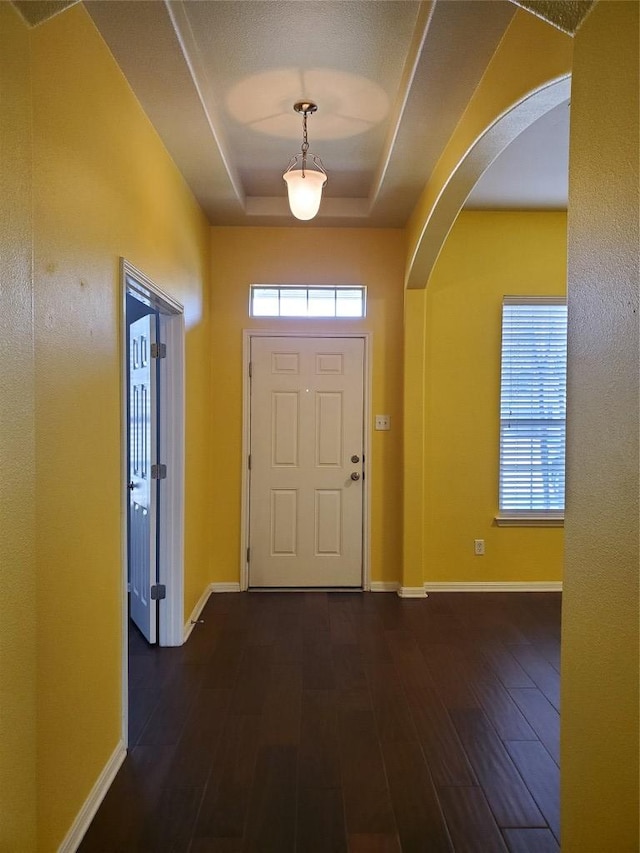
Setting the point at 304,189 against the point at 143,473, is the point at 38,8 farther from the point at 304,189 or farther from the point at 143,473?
the point at 143,473

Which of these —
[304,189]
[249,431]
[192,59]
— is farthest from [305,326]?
[192,59]

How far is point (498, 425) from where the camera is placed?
4.20 meters

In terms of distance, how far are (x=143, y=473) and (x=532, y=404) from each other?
116 inches

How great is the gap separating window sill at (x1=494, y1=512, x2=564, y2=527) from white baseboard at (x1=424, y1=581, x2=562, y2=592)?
464 mm

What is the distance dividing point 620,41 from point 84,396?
69.2 inches

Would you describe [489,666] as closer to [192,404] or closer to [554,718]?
[554,718]

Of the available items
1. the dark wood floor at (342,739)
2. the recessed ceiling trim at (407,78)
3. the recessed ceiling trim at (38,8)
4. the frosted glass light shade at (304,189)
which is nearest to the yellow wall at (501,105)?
the recessed ceiling trim at (407,78)

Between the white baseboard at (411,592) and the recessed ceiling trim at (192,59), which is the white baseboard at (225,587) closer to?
the white baseboard at (411,592)

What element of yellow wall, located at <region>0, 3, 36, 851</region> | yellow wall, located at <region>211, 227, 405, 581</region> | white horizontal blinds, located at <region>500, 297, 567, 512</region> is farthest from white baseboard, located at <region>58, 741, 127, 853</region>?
white horizontal blinds, located at <region>500, 297, 567, 512</region>

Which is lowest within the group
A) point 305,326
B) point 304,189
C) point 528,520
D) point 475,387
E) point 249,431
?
point 528,520

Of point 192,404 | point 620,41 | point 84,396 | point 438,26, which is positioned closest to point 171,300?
point 192,404

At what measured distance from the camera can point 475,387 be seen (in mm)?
4188

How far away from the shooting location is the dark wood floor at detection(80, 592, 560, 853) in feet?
5.93

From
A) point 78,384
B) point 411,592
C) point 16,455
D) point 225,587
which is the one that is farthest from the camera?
point 225,587
